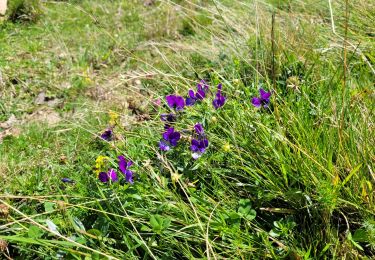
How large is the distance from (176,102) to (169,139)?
0.24 metres

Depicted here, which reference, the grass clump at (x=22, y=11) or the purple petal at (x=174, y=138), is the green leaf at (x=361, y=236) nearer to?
the purple petal at (x=174, y=138)

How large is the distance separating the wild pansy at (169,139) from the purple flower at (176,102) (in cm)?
21

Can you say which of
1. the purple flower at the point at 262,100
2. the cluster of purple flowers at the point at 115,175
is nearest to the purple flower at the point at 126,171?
the cluster of purple flowers at the point at 115,175

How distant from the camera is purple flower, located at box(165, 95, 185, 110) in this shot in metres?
2.28

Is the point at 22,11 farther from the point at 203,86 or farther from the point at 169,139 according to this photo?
the point at 169,139

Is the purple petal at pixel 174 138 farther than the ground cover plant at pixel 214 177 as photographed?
Yes

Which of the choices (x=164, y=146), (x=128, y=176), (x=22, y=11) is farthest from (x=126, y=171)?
(x=22, y=11)

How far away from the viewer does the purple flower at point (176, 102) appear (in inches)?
89.7

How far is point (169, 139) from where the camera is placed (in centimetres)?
213

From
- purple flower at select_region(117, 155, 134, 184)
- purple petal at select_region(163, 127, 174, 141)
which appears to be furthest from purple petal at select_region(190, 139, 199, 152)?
purple flower at select_region(117, 155, 134, 184)

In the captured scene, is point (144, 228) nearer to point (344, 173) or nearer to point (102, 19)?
point (344, 173)

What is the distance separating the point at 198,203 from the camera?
2068 millimetres

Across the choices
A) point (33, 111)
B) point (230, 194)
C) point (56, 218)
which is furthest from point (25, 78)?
point (230, 194)

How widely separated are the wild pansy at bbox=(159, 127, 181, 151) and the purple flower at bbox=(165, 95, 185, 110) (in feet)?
0.70
